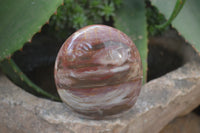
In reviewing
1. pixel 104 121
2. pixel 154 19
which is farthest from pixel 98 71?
pixel 154 19

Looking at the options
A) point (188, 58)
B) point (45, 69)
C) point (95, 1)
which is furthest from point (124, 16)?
point (45, 69)

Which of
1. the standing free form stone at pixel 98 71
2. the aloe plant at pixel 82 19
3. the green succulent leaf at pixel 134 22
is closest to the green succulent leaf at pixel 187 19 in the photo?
the aloe plant at pixel 82 19

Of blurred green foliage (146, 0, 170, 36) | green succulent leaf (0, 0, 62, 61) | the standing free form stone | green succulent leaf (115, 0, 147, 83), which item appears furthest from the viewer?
blurred green foliage (146, 0, 170, 36)

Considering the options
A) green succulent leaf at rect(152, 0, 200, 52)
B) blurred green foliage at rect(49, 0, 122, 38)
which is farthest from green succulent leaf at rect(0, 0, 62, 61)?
green succulent leaf at rect(152, 0, 200, 52)

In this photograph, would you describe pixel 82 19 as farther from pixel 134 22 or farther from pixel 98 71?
pixel 98 71

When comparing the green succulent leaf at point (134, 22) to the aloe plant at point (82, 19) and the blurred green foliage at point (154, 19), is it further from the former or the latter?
the blurred green foliage at point (154, 19)

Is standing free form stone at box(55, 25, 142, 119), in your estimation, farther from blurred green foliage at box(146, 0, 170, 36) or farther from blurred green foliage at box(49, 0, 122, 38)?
blurred green foliage at box(146, 0, 170, 36)
